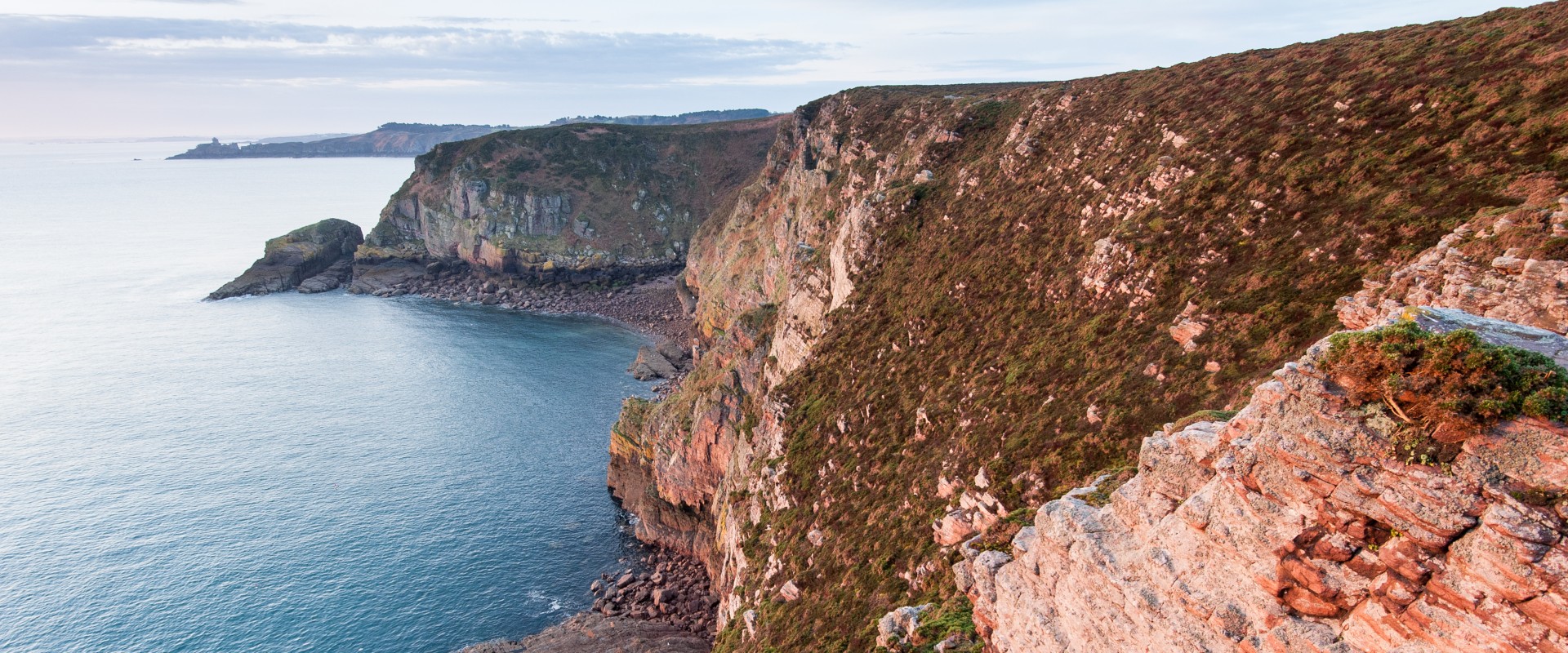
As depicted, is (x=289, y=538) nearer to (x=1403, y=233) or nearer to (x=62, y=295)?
(x=1403, y=233)

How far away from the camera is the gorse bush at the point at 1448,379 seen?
12.7m

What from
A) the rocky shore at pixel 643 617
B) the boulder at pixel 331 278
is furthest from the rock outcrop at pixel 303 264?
the rocky shore at pixel 643 617

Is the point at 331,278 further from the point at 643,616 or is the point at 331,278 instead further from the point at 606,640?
the point at 606,640

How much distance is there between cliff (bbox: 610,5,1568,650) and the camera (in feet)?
83.1

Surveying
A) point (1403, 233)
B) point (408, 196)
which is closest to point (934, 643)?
point (1403, 233)

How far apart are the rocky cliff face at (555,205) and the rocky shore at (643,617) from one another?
344 feet

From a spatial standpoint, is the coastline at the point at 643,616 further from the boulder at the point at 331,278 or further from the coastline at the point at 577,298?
the boulder at the point at 331,278

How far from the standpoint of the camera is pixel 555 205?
556 ft

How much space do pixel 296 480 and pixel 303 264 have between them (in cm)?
10933

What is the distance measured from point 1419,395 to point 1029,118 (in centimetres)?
5372

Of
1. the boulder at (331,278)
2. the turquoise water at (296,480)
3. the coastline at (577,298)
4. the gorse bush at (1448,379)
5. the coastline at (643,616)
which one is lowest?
the coastline at (643,616)

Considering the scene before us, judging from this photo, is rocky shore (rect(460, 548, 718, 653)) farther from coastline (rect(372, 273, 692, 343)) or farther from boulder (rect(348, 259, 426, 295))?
boulder (rect(348, 259, 426, 295))

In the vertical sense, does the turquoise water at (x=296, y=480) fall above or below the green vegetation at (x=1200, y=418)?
below

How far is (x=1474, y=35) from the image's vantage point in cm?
3853
